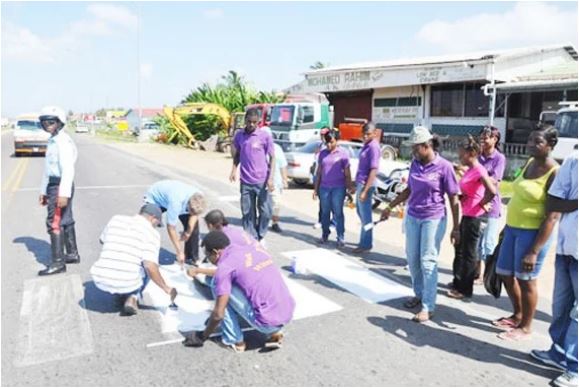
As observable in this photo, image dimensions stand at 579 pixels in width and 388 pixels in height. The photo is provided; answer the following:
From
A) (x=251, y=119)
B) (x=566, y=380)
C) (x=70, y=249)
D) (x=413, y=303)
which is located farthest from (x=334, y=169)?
(x=566, y=380)

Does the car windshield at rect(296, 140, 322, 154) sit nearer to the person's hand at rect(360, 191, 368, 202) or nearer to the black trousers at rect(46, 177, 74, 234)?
the person's hand at rect(360, 191, 368, 202)

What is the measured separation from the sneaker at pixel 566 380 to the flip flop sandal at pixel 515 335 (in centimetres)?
72

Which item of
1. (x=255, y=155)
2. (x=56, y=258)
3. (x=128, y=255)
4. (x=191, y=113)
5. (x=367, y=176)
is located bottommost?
(x=56, y=258)

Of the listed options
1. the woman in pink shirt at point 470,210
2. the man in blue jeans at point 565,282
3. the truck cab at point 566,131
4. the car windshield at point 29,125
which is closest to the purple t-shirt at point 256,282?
the man in blue jeans at point 565,282

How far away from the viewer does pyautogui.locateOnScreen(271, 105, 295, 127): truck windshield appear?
1912cm

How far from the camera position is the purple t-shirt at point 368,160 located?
22.6 ft

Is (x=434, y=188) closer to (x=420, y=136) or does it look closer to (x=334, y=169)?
(x=420, y=136)

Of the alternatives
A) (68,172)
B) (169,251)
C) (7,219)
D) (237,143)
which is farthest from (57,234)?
(7,219)

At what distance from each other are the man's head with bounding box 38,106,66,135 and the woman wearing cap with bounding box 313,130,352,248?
3586mm

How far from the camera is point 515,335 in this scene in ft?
14.0

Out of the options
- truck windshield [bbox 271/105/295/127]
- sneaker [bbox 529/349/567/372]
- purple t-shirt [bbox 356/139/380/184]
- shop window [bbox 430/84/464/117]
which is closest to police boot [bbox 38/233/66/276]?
purple t-shirt [bbox 356/139/380/184]

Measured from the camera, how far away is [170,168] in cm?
1933

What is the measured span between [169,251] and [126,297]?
2187 mm

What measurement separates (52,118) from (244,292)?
3443mm
